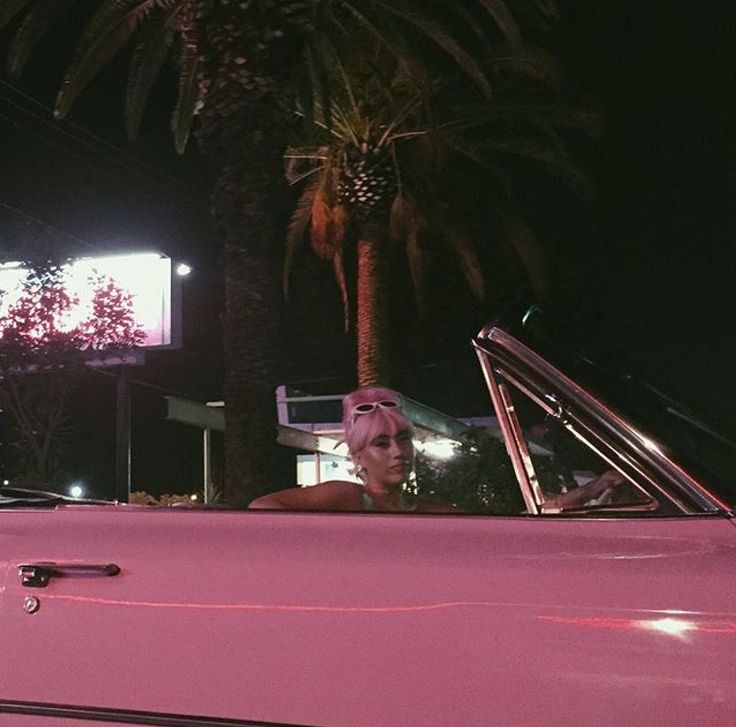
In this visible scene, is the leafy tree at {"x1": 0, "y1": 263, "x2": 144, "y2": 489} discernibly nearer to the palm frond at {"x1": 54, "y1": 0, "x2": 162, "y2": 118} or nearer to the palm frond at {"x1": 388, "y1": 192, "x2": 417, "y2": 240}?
the palm frond at {"x1": 388, "y1": 192, "x2": 417, "y2": 240}

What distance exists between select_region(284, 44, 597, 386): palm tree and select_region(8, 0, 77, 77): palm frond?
306 centimetres

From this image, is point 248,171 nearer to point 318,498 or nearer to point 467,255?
point 318,498

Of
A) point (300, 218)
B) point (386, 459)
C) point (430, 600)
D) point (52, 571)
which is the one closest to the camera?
point (430, 600)

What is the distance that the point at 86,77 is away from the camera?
421 inches

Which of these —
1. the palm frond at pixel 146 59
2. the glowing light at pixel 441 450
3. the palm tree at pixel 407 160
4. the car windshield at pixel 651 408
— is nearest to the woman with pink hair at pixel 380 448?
→ the car windshield at pixel 651 408

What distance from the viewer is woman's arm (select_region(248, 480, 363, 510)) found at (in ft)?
9.97

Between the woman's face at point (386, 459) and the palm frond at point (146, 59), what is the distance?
818cm

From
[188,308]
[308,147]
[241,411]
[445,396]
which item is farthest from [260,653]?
[188,308]

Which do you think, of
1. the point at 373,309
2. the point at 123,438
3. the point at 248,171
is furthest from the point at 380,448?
the point at 123,438

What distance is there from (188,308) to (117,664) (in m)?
25.6

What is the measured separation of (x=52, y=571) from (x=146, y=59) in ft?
30.9

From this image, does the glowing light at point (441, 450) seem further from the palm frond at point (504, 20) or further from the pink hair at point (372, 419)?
the pink hair at point (372, 419)

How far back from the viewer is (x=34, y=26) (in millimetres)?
10414

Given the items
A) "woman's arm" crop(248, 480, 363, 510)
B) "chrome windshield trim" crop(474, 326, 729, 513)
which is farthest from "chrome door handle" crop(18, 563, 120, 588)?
"chrome windshield trim" crop(474, 326, 729, 513)
